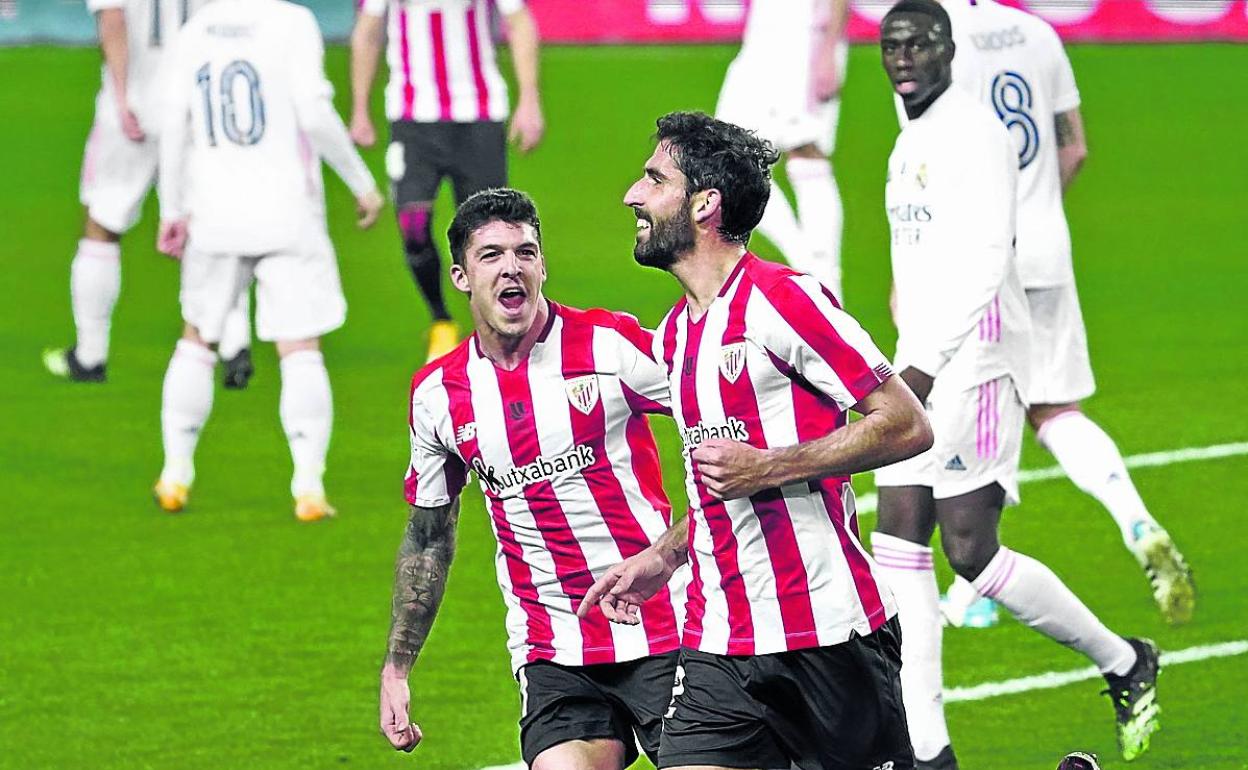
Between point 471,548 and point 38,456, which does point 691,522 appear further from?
point 38,456

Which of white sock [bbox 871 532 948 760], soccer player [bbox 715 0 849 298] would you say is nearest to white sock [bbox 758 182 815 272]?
soccer player [bbox 715 0 849 298]

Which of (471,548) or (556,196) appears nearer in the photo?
(471,548)

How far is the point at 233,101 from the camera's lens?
9070 millimetres

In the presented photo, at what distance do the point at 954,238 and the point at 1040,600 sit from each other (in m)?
0.99

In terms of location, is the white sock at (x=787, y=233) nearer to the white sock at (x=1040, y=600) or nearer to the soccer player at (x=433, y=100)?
the soccer player at (x=433, y=100)

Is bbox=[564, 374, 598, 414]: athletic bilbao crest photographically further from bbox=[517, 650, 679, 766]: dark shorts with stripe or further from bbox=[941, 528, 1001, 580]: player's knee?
bbox=[941, 528, 1001, 580]: player's knee

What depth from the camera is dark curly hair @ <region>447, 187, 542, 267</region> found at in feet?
17.0

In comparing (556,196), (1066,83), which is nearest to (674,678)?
(1066,83)

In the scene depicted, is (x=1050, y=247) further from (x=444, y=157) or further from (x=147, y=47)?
(x=147, y=47)

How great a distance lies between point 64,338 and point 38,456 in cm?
281

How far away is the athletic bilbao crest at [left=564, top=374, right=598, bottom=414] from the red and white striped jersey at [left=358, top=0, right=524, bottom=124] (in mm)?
6165

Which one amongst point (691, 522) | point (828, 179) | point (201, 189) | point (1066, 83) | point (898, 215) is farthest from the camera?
point (828, 179)

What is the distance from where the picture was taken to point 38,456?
1025cm

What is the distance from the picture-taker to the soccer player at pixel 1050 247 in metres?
7.34
